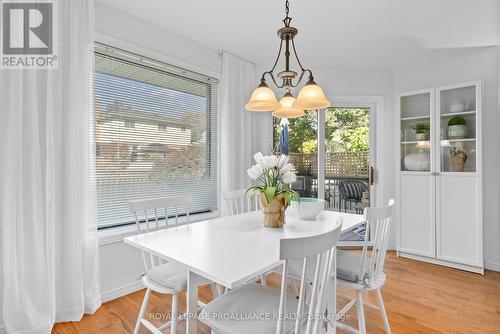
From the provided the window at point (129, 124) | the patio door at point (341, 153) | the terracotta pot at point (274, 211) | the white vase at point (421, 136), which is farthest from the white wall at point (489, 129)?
the window at point (129, 124)

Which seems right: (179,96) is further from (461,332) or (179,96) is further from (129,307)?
(461,332)

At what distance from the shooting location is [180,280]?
1.63 metres

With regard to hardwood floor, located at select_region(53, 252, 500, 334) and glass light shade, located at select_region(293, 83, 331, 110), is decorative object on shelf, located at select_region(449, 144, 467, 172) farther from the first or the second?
glass light shade, located at select_region(293, 83, 331, 110)

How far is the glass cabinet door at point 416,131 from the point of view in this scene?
11.2 feet

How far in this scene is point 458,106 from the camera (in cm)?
321

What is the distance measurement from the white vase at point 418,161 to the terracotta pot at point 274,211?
258 centimetres

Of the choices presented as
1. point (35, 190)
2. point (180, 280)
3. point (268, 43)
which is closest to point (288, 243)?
point (180, 280)

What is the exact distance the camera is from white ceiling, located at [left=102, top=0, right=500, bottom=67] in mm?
2316

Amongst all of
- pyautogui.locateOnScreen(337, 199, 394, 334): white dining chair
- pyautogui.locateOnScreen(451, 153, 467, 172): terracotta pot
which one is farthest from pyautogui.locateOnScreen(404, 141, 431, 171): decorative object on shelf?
pyautogui.locateOnScreen(337, 199, 394, 334): white dining chair

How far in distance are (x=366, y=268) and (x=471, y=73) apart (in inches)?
120

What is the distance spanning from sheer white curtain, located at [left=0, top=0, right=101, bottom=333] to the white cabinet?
3.61 m

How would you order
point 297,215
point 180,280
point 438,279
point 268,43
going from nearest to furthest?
point 180,280, point 297,215, point 438,279, point 268,43

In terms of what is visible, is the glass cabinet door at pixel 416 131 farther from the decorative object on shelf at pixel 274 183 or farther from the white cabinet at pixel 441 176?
the decorative object on shelf at pixel 274 183

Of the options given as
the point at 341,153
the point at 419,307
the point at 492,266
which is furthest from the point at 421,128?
the point at 419,307
